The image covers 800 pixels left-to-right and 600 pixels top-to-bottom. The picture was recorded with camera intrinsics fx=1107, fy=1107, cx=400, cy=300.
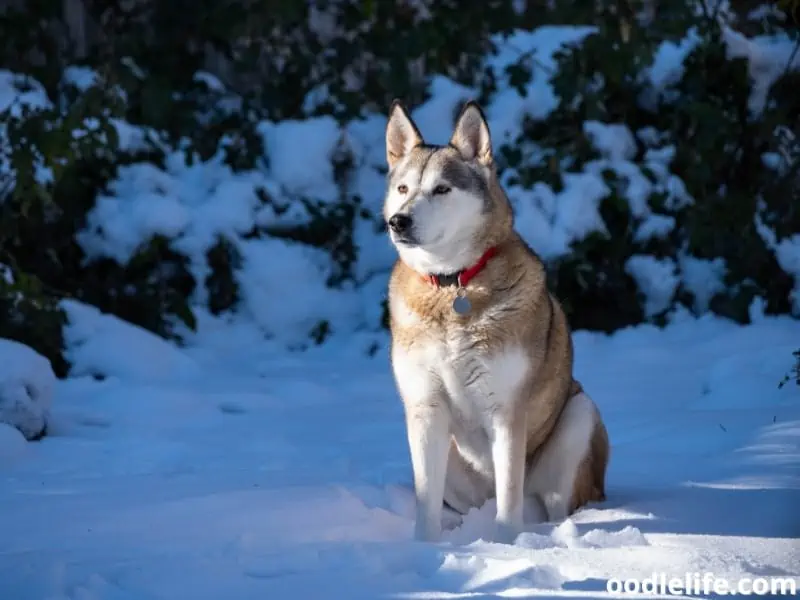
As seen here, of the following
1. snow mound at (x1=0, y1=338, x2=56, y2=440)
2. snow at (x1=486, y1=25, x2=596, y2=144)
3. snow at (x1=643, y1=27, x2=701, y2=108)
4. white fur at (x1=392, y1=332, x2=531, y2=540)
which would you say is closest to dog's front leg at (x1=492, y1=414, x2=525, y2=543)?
white fur at (x1=392, y1=332, x2=531, y2=540)

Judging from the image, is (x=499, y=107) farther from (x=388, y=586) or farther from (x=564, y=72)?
(x=388, y=586)

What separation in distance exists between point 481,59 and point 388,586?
247 inches

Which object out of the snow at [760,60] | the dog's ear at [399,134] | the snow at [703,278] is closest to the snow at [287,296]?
the snow at [703,278]

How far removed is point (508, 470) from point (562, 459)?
1.25 feet

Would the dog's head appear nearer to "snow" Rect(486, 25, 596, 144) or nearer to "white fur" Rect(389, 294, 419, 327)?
"white fur" Rect(389, 294, 419, 327)

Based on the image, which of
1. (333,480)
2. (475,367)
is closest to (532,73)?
(333,480)

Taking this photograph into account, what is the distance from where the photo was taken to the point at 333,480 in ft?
14.0

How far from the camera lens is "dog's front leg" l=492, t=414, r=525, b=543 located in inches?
137

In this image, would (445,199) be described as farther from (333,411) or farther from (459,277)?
(333,411)

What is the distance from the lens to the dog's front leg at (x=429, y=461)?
354 cm

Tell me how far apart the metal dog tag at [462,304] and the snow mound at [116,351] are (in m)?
3.26

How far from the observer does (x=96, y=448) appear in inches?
197

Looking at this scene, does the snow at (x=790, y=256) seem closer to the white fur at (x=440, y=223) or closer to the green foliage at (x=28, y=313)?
the white fur at (x=440, y=223)

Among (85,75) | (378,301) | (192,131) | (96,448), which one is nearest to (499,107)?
(378,301)
